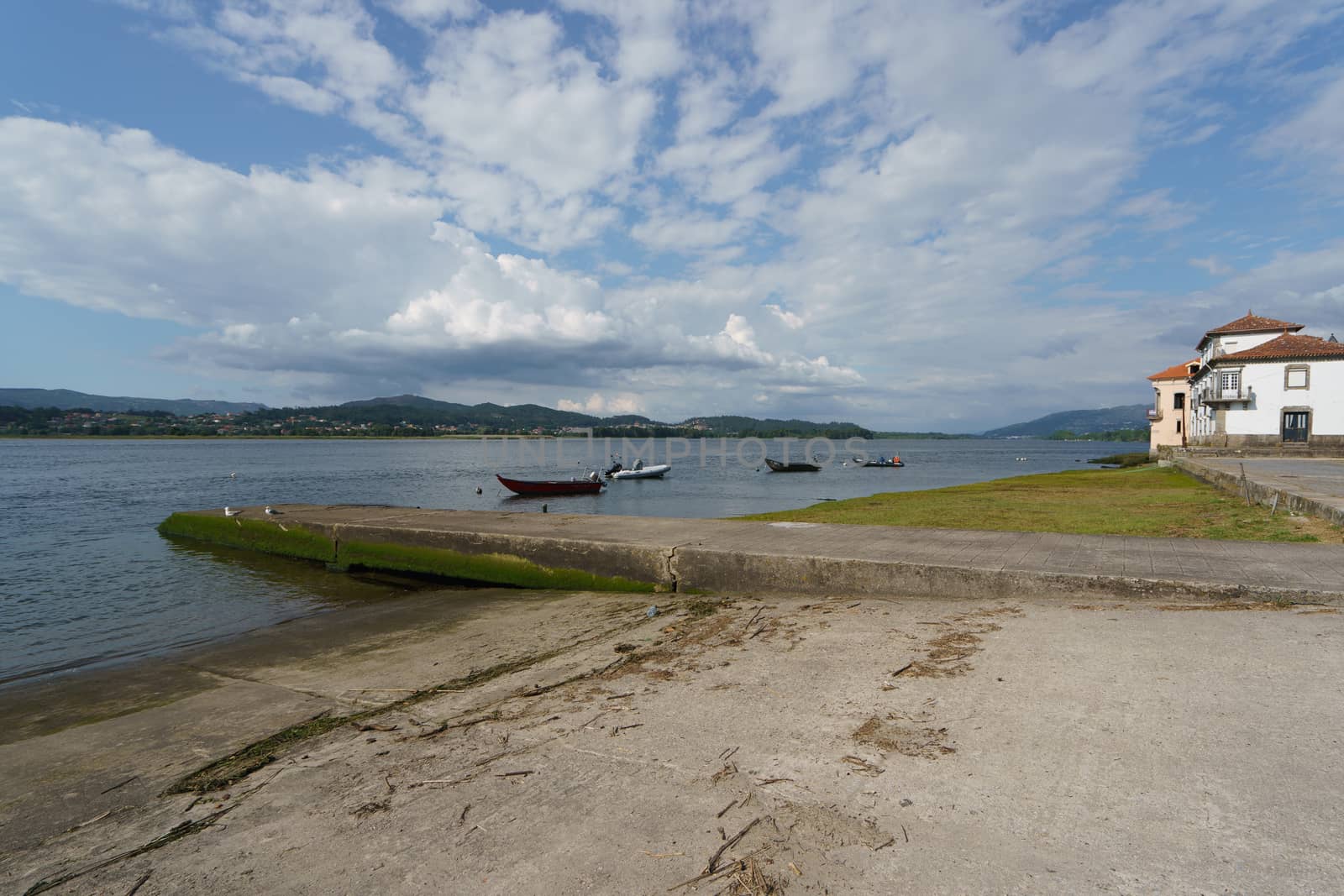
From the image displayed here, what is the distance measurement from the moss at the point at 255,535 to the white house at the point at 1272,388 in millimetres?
47787

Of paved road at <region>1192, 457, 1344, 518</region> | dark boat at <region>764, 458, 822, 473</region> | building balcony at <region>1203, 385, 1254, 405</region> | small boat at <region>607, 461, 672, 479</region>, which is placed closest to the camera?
paved road at <region>1192, 457, 1344, 518</region>

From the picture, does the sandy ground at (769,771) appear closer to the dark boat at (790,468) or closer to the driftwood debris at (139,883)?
the driftwood debris at (139,883)

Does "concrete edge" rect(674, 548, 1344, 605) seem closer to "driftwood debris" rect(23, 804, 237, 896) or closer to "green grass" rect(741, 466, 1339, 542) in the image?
"green grass" rect(741, 466, 1339, 542)

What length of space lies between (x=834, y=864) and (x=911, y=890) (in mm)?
278

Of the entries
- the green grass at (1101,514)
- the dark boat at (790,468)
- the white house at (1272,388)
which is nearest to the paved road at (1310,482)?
the green grass at (1101,514)

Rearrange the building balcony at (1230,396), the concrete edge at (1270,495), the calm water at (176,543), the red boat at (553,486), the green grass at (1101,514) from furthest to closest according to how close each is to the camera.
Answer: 1. the building balcony at (1230,396)
2. the red boat at (553,486)
3. the calm water at (176,543)
4. the green grass at (1101,514)
5. the concrete edge at (1270,495)

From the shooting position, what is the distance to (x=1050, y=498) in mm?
18750

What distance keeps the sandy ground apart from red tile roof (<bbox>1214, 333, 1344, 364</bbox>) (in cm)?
4713

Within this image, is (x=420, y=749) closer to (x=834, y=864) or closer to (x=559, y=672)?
(x=559, y=672)

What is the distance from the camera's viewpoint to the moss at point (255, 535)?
14516mm

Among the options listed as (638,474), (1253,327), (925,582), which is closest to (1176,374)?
(1253,327)

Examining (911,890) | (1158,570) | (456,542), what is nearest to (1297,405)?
(1158,570)

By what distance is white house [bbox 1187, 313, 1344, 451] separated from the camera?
38219 mm

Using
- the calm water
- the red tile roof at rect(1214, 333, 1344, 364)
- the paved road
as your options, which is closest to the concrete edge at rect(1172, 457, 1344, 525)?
the paved road
